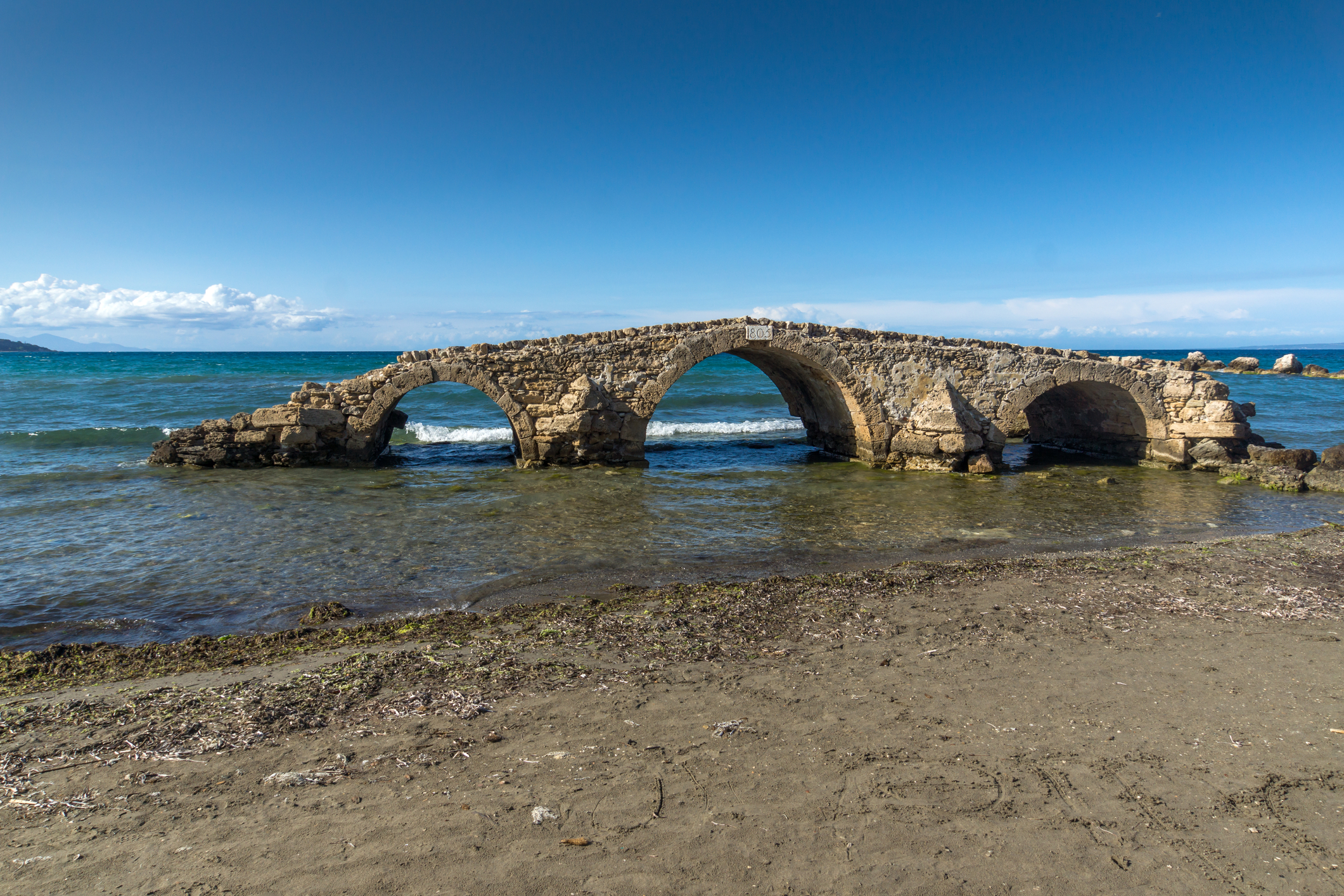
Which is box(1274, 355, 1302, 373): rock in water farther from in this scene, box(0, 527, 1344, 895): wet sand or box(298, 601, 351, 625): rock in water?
box(298, 601, 351, 625): rock in water

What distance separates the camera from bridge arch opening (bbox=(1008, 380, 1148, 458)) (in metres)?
15.3

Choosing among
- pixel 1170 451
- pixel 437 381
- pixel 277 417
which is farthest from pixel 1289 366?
pixel 277 417

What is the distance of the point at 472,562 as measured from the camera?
26.0 feet

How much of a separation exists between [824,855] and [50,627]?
662 cm

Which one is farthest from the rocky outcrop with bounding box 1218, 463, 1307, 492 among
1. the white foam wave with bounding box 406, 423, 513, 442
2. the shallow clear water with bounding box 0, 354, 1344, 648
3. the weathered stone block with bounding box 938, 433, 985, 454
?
the white foam wave with bounding box 406, 423, 513, 442

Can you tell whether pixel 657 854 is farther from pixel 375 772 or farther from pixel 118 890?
pixel 118 890

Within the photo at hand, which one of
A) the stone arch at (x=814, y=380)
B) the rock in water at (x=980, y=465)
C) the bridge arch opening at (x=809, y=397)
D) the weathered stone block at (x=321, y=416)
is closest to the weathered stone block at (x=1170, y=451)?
the rock in water at (x=980, y=465)

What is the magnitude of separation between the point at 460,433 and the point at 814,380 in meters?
11.2

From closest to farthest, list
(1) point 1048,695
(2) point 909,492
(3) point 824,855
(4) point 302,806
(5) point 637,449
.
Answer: (3) point 824,855 < (4) point 302,806 < (1) point 1048,695 < (2) point 909,492 < (5) point 637,449

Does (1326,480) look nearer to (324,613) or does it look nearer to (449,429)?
(324,613)

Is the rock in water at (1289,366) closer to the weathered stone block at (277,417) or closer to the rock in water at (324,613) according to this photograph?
the weathered stone block at (277,417)

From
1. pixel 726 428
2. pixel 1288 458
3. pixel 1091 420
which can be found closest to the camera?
pixel 1288 458

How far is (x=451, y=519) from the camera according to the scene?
396 inches

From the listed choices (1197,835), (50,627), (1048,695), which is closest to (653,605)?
(1048,695)
